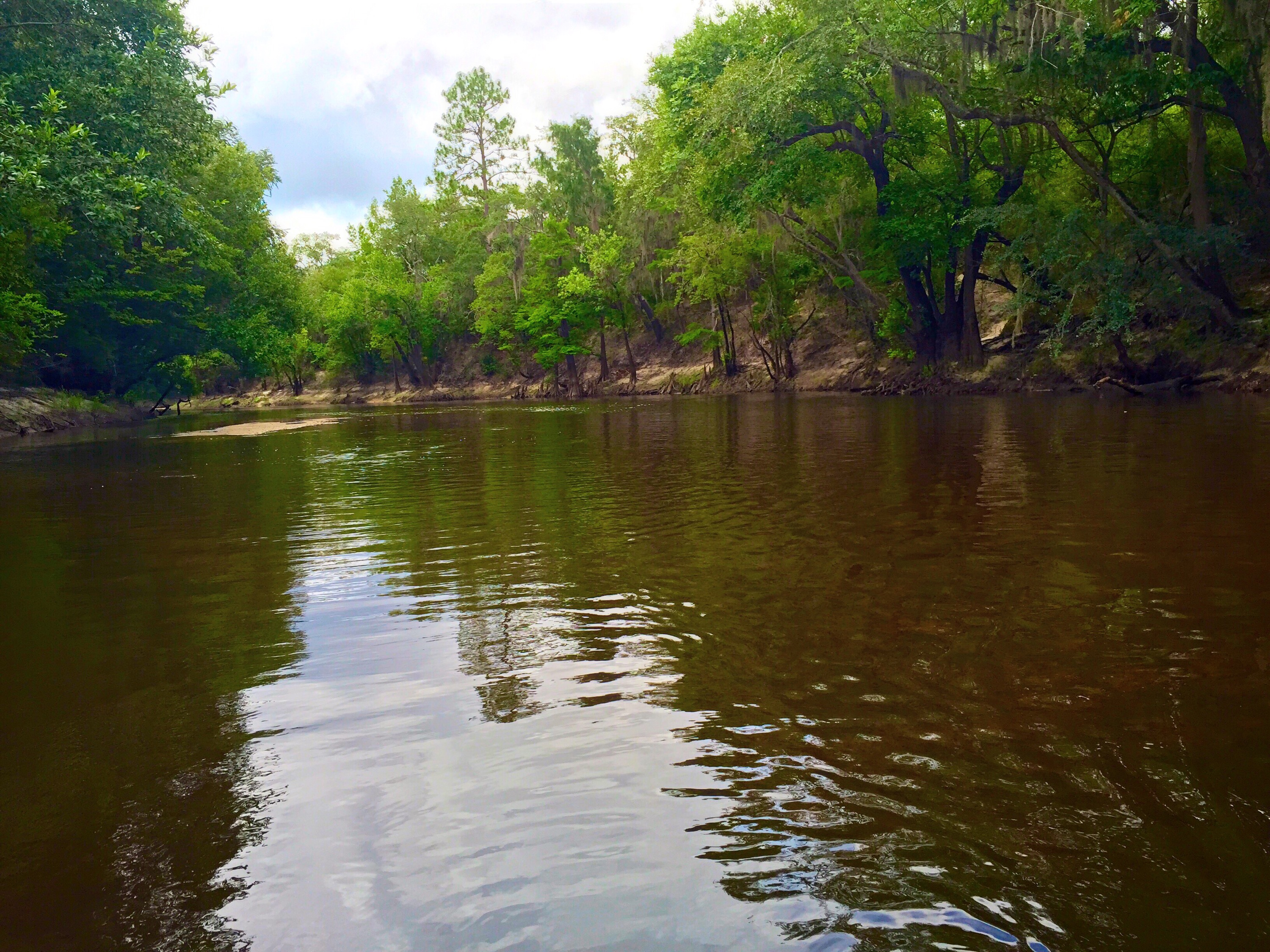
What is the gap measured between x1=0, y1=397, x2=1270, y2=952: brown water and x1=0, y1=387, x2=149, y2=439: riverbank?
83.8ft

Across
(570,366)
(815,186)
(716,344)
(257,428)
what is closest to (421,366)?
(570,366)

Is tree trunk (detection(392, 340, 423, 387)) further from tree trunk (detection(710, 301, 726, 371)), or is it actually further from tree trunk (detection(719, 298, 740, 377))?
tree trunk (detection(719, 298, 740, 377))

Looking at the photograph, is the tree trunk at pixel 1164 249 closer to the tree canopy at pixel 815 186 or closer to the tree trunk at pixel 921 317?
the tree canopy at pixel 815 186

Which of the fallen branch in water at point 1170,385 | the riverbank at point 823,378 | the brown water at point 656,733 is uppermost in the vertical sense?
the riverbank at point 823,378

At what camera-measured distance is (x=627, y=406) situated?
130 ft

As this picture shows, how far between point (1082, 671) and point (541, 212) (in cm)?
6476

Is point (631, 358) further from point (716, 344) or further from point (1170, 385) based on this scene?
point (1170, 385)

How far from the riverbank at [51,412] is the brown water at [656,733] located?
25.5 meters

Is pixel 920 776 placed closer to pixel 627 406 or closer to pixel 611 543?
pixel 611 543

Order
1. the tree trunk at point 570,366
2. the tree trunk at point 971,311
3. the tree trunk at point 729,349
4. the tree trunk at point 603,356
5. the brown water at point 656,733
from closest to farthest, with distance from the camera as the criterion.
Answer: the brown water at point 656,733, the tree trunk at point 971,311, the tree trunk at point 729,349, the tree trunk at point 603,356, the tree trunk at point 570,366

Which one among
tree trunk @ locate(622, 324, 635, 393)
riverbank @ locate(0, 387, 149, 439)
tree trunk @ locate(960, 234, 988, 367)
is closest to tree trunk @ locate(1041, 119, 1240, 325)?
tree trunk @ locate(960, 234, 988, 367)

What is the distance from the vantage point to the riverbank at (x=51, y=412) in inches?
1155

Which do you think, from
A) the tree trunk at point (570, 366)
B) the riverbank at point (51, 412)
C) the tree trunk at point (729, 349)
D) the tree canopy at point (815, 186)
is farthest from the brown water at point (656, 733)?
the tree trunk at point (570, 366)

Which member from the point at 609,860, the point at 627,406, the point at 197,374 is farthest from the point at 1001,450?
the point at 197,374
